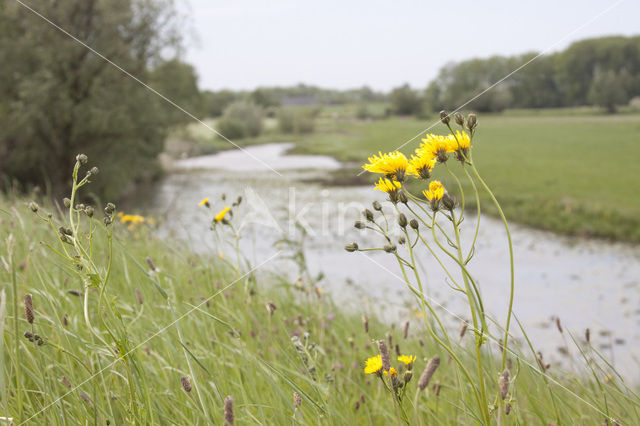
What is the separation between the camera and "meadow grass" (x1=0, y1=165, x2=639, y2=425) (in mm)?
1187

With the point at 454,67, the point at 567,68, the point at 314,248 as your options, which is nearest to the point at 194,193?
the point at 314,248

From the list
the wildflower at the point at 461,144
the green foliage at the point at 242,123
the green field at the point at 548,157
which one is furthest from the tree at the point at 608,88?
the wildflower at the point at 461,144

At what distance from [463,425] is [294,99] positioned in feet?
31.6

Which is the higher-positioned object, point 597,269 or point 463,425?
point 463,425

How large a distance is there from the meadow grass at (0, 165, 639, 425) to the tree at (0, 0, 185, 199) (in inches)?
515

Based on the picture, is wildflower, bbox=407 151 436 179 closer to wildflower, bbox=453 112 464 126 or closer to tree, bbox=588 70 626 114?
wildflower, bbox=453 112 464 126

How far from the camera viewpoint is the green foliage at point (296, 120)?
1570cm

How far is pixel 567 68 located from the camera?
23844 millimetres

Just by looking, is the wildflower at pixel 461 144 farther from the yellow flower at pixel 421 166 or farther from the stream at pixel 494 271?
the stream at pixel 494 271

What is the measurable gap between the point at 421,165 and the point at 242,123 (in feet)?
65.0

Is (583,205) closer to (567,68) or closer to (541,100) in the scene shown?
(541,100)

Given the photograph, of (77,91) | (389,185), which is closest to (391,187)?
(389,185)

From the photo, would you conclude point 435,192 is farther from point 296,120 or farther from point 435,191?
point 296,120

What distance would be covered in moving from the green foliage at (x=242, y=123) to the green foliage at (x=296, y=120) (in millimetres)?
1660
